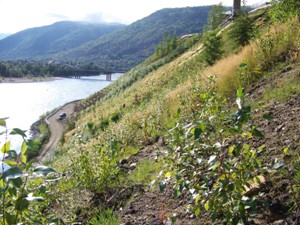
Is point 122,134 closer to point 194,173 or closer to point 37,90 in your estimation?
point 194,173

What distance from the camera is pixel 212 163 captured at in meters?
2.06

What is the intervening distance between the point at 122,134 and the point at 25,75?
14788cm

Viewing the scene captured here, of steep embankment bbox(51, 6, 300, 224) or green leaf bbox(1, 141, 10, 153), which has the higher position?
green leaf bbox(1, 141, 10, 153)

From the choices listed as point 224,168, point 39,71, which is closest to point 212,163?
point 224,168

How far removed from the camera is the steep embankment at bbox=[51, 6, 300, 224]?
2236 mm

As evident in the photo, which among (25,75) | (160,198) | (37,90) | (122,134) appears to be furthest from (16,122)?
(25,75)

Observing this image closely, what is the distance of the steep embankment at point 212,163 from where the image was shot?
224 centimetres

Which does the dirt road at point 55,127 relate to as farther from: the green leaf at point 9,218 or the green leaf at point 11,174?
the green leaf at point 11,174

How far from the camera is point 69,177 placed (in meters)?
4.62

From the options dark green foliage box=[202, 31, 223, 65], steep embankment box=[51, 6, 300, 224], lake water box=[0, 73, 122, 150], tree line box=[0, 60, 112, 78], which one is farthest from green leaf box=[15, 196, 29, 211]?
tree line box=[0, 60, 112, 78]

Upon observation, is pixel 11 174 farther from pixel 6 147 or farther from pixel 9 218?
pixel 9 218

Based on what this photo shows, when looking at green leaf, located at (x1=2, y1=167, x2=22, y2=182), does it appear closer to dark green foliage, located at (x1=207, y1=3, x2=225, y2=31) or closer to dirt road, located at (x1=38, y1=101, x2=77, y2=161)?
dirt road, located at (x1=38, y1=101, x2=77, y2=161)

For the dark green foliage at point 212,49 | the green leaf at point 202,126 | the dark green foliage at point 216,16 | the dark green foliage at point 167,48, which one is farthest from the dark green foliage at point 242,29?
the dark green foliage at point 167,48

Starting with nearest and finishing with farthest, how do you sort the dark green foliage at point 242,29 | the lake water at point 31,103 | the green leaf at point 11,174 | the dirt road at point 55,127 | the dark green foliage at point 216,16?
the green leaf at point 11,174, the dark green foliage at point 242,29, the dirt road at point 55,127, the dark green foliage at point 216,16, the lake water at point 31,103
